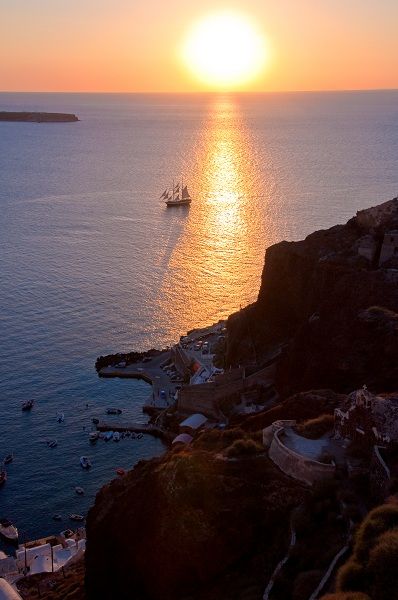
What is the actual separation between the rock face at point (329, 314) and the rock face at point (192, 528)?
674 inches

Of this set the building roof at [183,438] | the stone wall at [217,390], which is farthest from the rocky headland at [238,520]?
the stone wall at [217,390]

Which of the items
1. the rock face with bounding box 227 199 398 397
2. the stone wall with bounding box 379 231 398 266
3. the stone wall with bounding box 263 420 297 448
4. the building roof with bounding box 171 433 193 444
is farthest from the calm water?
the stone wall with bounding box 379 231 398 266

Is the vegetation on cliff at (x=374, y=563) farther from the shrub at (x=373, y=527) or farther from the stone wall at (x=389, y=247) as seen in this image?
the stone wall at (x=389, y=247)

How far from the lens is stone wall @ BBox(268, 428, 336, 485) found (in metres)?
26.2

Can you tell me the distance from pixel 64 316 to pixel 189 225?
57615 millimetres

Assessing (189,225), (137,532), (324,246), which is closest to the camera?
→ (137,532)

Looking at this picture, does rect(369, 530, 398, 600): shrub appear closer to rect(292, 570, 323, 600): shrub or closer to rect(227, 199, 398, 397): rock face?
rect(292, 570, 323, 600): shrub

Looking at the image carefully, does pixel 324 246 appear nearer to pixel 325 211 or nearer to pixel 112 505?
pixel 112 505

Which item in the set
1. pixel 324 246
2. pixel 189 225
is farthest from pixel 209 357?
pixel 189 225

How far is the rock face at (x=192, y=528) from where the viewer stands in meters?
25.4

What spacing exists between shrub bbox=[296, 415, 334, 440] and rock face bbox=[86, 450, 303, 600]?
2462 millimetres

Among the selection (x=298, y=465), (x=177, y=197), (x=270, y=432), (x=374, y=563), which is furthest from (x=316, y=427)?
(x=177, y=197)

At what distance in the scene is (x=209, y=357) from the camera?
228 ft

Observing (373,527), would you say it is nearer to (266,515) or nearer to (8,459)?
(266,515)
